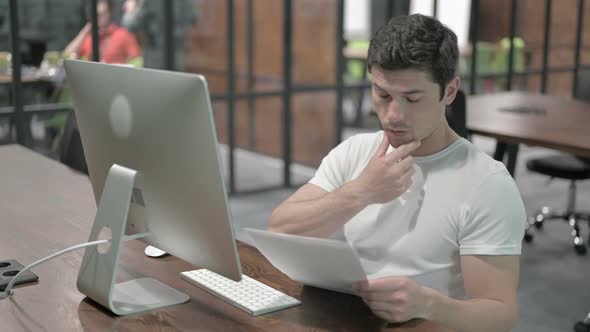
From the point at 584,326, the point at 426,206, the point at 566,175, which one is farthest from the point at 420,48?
the point at 566,175

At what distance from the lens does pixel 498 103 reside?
475 centimetres

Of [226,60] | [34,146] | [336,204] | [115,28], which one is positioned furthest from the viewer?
[226,60]

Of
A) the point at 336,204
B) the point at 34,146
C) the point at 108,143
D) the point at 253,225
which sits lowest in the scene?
the point at 253,225

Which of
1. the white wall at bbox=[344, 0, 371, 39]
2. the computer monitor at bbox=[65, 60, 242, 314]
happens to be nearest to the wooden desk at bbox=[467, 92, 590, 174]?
the computer monitor at bbox=[65, 60, 242, 314]

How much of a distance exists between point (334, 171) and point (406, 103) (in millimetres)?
367

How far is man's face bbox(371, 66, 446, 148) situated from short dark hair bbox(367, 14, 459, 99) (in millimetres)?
16

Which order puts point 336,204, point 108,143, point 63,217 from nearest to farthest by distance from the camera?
point 108,143
point 336,204
point 63,217

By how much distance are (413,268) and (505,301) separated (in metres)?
0.23

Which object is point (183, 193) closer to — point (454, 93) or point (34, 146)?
point (454, 93)

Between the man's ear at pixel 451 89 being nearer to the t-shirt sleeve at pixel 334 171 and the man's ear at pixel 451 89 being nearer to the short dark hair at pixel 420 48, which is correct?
the short dark hair at pixel 420 48

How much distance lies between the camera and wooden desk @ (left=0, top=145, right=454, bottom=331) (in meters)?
1.52

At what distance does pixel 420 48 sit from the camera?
1579 millimetres

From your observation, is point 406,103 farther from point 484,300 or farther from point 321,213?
point 484,300

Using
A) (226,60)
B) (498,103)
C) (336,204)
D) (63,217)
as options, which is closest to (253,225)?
(226,60)
